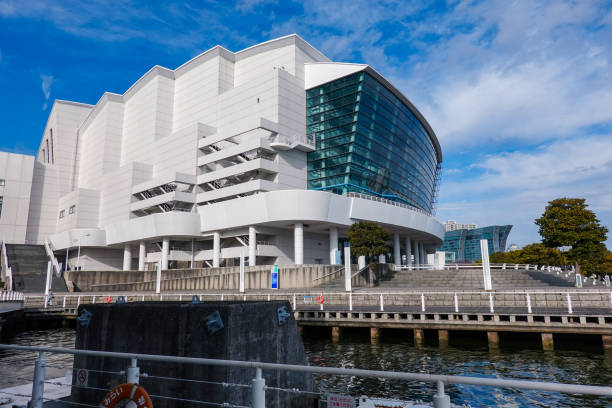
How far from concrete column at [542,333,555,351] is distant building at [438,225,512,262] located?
16239 cm

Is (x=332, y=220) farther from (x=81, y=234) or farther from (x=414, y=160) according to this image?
(x=81, y=234)

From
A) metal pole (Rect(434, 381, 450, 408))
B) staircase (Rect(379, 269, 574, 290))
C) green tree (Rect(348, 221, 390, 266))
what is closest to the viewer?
metal pole (Rect(434, 381, 450, 408))

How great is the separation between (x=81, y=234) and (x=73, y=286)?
68.7 ft

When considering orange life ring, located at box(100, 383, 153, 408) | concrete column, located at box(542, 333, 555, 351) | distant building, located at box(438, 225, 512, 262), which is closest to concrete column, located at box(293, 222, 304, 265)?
concrete column, located at box(542, 333, 555, 351)

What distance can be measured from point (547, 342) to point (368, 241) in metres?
24.9

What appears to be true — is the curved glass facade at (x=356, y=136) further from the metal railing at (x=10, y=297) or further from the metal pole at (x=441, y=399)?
the metal pole at (x=441, y=399)

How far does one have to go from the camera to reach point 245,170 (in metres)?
50.1

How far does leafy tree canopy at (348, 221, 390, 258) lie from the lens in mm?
40781

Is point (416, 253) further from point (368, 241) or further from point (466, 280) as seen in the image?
point (466, 280)

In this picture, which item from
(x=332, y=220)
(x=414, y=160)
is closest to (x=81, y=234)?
(x=332, y=220)

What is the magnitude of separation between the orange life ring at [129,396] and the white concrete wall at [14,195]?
287 ft

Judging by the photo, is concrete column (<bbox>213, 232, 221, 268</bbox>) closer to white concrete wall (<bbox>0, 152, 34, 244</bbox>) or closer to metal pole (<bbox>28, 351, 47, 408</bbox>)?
white concrete wall (<bbox>0, 152, 34, 244</bbox>)

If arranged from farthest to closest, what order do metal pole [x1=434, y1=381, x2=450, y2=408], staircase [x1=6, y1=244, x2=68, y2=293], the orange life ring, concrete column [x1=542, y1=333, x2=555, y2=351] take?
staircase [x1=6, y1=244, x2=68, y2=293] → concrete column [x1=542, y1=333, x2=555, y2=351] → the orange life ring → metal pole [x1=434, y1=381, x2=450, y2=408]

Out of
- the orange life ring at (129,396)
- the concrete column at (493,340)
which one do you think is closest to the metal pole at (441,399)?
the orange life ring at (129,396)
